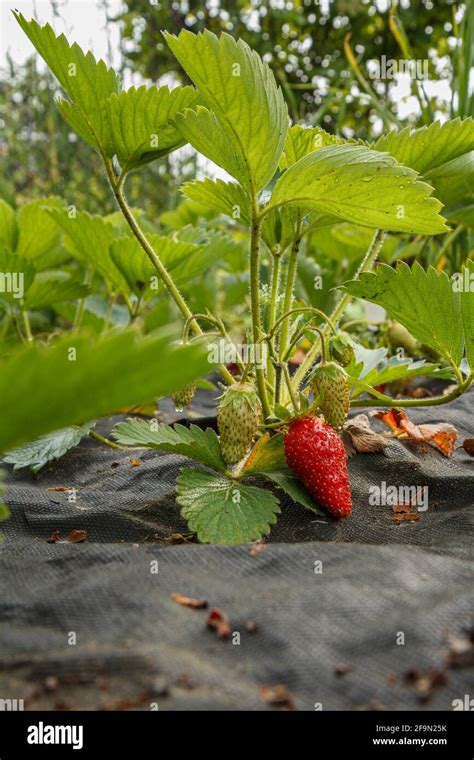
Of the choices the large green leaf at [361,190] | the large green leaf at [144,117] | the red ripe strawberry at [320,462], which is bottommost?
the red ripe strawberry at [320,462]

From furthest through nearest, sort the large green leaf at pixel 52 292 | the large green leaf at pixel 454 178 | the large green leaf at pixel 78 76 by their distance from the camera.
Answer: the large green leaf at pixel 52 292 → the large green leaf at pixel 454 178 → the large green leaf at pixel 78 76

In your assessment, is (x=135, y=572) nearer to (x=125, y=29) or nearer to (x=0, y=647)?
(x=0, y=647)

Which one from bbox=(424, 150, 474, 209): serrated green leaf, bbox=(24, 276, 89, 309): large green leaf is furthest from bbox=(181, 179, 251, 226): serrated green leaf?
bbox=(24, 276, 89, 309): large green leaf

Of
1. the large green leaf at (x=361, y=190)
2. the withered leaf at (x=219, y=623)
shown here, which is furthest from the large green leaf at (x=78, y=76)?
the withered leaf at (x=219, y=623)

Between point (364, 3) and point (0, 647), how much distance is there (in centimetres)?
362

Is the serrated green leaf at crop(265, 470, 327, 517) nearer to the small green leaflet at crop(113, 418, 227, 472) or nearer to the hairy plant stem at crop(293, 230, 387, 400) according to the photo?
the small green leaflet at crop(113, 418, 227, 472)

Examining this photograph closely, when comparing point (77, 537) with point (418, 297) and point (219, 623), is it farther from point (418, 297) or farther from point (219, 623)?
point (418, 297)

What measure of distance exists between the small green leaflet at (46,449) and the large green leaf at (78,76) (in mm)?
386

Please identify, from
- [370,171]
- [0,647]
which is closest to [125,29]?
[370,171]

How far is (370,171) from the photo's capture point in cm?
66

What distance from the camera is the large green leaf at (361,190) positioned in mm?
655

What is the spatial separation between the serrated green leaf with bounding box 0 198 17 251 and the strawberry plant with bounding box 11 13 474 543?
0.61m

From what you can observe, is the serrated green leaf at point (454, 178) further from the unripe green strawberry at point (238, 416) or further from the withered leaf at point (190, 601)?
the withered leaf at point (190, 601)

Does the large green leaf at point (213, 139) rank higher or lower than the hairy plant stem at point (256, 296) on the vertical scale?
higher
